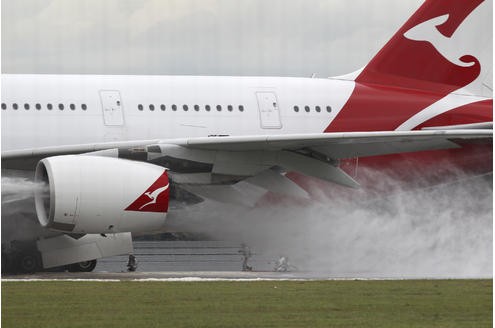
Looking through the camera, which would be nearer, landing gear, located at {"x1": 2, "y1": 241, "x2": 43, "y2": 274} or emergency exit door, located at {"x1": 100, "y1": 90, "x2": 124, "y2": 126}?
landing gear, located at {"x1": 2, "y1": 241, "x2": 43, "y2": 274}

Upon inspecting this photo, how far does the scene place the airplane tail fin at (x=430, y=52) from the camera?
22.7 meters

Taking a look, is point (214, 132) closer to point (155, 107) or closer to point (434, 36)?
point (155, 107)

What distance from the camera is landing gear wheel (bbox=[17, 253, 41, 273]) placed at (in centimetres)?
2022

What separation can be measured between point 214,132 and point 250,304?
812 centimetres

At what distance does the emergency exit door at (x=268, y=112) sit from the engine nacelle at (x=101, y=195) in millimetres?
3639

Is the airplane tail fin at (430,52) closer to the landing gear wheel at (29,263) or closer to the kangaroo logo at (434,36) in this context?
the kangaroo logo at (434,36)

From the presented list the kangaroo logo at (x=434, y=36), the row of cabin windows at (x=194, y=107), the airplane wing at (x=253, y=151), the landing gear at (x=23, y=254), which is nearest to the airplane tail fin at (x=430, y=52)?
the kangaroo logo at (x=434, y=36)

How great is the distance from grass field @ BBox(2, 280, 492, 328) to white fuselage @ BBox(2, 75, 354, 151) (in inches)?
186

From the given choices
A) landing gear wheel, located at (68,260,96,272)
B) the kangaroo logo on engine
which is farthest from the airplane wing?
landing gear wheel, located at (68,260,96,272)

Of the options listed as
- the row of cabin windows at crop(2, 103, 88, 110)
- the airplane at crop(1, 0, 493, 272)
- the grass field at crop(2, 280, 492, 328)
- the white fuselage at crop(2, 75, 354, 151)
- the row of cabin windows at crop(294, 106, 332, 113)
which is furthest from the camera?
the row of cabin windows at crop(294, 106, 332, 113)

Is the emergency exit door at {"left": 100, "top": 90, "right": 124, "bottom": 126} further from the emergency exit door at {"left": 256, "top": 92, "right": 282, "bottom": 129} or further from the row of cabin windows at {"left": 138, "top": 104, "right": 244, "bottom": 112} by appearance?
the emergency exit door at {"left": 256, "top": 92, "right": 282, "bottom": 129}

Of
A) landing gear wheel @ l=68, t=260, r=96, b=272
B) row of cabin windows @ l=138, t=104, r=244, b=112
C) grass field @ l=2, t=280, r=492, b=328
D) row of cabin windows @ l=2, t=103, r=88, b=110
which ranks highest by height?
row of cabin windows @ l=2, t=103, r=88, b=110

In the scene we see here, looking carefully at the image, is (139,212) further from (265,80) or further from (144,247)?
(144,247)

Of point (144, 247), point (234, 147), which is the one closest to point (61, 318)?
point (234, 147)
